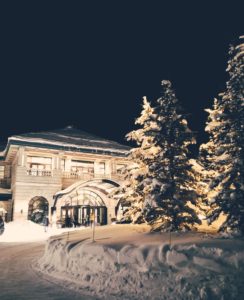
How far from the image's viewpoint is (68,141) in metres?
34.3

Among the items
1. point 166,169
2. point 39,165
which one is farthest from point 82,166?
point 166,169

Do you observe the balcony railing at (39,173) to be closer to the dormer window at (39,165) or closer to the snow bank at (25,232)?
the dormer window at (39,165)

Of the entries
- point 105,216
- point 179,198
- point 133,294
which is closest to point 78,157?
point 105,216

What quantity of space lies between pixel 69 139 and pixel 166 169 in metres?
22.8

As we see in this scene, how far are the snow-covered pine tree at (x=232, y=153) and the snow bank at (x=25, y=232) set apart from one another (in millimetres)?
16348

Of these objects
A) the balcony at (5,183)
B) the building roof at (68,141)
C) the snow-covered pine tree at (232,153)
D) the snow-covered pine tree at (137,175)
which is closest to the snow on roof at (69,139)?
the building roof at (68,141)

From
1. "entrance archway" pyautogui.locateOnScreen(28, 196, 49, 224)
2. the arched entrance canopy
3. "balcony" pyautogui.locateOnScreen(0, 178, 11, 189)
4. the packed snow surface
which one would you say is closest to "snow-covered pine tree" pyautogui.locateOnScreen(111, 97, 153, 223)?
the packed snow surface

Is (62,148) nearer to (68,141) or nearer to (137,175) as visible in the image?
(68,141)

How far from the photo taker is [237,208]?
11.3 metres

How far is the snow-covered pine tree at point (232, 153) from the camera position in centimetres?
1128

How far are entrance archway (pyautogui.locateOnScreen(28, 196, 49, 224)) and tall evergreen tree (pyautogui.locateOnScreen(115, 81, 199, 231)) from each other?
18.5 metres

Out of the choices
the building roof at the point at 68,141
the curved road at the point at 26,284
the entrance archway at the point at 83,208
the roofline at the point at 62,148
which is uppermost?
the building roof at the point at 68,141

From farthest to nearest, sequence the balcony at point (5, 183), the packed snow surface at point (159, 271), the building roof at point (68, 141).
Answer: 1. the balcony at point (5, 183)
2. the building roof at point (68, 141)
3. the packed snow surface at point (159, 271)

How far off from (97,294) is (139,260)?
1.59 meters
